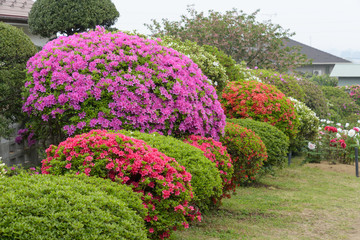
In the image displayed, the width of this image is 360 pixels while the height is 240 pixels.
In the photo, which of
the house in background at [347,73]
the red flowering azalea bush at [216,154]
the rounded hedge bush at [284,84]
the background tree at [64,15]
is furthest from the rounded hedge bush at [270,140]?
the house in background at [347,73]

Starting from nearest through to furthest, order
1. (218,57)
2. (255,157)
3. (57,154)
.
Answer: (57,154)
(255,157)
(218,57)

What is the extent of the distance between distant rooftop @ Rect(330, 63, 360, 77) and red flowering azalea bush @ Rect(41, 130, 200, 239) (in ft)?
132

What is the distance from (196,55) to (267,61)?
469 inches

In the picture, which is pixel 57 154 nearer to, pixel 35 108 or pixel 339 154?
pixel 35 108

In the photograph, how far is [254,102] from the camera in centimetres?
1067

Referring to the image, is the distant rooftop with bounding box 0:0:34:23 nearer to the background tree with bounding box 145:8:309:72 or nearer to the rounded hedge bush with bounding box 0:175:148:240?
the background tree with bounding box 145:8:309:72

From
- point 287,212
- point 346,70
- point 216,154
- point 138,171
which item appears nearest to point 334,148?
point 287,212

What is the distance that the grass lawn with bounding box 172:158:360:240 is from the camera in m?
6.00

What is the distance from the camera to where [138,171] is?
4281 mm

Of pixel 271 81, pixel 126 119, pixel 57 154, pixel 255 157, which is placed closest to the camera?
pixel 57 154

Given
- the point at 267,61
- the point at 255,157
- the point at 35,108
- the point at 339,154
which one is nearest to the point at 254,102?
the point at 255,157

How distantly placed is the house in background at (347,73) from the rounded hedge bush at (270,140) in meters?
34.3

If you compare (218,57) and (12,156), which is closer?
(12,156)

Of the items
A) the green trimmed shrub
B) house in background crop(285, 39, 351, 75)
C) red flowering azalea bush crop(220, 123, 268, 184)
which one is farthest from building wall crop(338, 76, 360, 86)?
red flowering azalea bush crop(220, 123, 268, 184)
